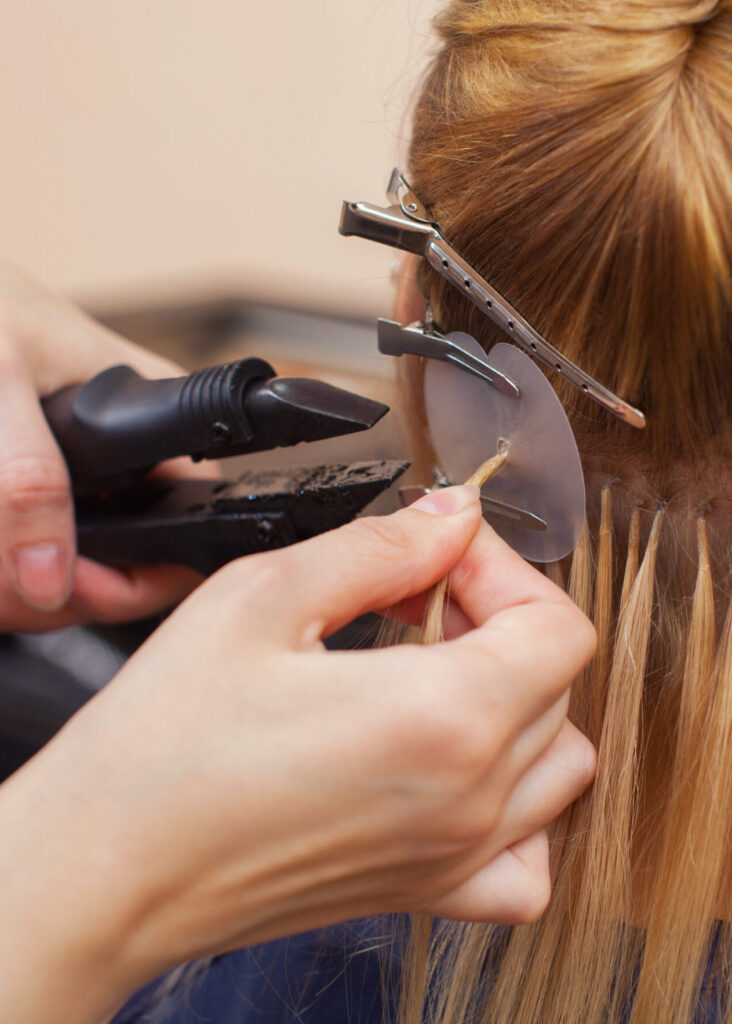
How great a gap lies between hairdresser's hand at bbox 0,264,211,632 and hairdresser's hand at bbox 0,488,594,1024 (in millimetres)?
349

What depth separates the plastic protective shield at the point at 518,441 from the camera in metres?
0.47

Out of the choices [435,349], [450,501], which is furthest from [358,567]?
[435,349]

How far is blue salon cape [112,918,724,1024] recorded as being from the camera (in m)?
0.61

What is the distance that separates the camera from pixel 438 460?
2.07 ft

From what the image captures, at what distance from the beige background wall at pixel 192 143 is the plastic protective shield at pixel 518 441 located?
0.58 metres

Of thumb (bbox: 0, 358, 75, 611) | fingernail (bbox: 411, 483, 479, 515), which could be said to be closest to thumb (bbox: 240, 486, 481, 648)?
fingernail (bbox: 411, 483, 479, 515)

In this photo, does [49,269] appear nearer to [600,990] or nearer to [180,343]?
[180,343]

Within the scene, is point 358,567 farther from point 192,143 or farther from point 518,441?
point 192,143

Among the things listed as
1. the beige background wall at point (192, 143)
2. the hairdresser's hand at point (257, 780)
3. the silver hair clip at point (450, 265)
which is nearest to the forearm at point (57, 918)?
the hairdresser's hand at point (257, 780)

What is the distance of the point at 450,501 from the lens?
1.50ft

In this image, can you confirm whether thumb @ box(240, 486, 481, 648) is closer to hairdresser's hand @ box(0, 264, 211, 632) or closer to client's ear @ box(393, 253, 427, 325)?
client's ear @ box(393, 253, 427, 325)

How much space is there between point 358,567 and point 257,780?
117 millimetres

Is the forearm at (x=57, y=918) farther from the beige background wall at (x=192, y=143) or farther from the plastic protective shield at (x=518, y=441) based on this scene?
the beige background wall at (x=192, y=143)

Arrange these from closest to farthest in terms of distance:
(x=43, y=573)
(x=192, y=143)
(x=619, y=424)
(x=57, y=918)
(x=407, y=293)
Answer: (x=57, y=918)
(x=619, y=424)
(x=407, y=293)
(x=43, y=573)
(x=192, y=143)
